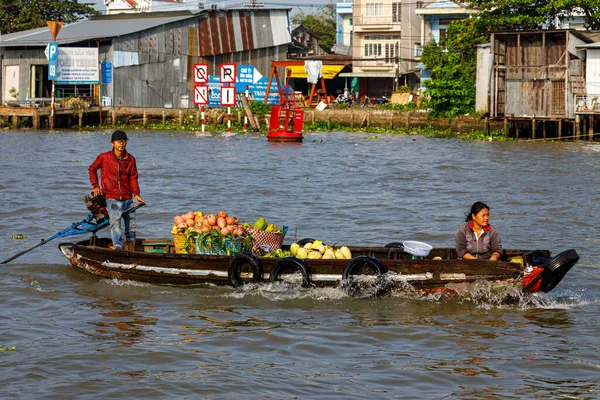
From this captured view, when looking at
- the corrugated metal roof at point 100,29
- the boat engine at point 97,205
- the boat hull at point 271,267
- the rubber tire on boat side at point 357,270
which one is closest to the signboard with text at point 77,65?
the corrugated metal roof at point 100,29

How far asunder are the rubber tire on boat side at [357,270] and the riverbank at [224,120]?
32.9 metres

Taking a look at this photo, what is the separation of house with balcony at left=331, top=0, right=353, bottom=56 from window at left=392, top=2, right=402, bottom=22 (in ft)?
24.4

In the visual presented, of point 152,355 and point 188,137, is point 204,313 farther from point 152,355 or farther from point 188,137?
point 188,137

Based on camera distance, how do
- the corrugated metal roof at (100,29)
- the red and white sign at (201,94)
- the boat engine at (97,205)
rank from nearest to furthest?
the boat engine at (97,205) < the red and white sign at (201,94) < the corrugated metal roof at (100,29)

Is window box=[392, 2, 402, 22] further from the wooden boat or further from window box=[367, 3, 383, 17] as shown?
the wooden boat

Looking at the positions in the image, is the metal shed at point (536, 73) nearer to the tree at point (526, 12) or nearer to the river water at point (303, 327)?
the tree at point (526, 12)

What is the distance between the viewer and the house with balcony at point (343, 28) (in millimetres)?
69438

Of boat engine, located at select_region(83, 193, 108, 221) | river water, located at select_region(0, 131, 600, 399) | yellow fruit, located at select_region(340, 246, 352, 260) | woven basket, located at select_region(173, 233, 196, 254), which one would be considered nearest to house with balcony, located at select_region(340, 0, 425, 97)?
river water, located at select_region(0, 131, 600, 399)

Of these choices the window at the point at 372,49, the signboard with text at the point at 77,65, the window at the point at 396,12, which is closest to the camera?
the signboard with text at the point at 77,65

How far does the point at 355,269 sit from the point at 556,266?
2.31 m

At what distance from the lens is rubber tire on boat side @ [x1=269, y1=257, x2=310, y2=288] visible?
11172 millimetres

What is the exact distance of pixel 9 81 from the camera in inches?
2005

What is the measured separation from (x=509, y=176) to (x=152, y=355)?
18.7m

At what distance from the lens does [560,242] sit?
52.1ft
